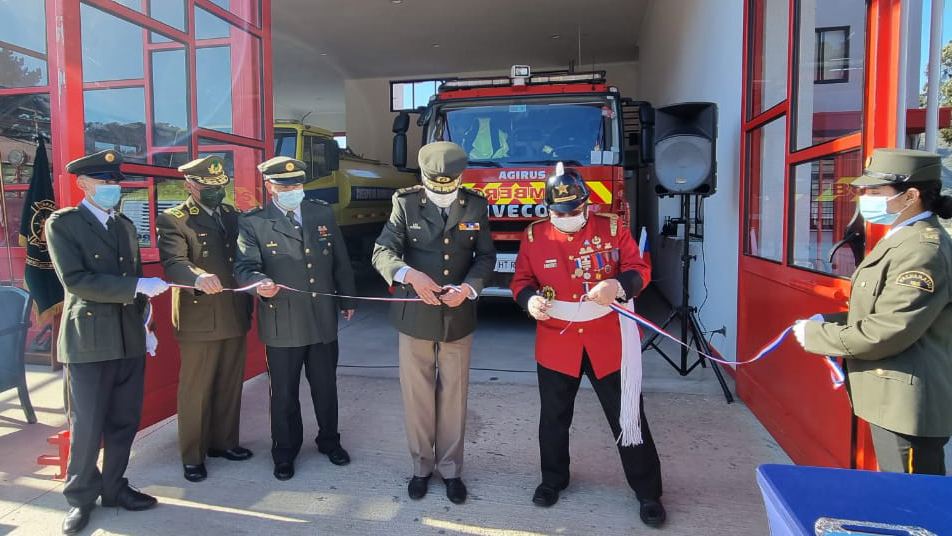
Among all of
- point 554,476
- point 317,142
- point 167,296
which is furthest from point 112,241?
point 317,142

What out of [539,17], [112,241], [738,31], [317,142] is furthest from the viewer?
[539,17]

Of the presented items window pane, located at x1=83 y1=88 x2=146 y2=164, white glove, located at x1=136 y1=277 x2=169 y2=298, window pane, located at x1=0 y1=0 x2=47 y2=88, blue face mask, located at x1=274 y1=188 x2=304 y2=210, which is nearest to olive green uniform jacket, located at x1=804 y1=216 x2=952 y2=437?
blue face mask, located at x1=274 y1=188 x2=304 y2=210

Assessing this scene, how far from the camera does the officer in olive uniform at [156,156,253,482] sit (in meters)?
2.90

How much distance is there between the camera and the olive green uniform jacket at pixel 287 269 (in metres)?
2.93

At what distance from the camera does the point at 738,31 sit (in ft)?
14.9

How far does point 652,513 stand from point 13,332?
3.72 meters

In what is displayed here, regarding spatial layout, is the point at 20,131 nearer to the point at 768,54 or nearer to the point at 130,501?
the point at 130,501

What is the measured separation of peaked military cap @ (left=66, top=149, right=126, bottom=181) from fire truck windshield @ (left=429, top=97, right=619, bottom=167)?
145 inches

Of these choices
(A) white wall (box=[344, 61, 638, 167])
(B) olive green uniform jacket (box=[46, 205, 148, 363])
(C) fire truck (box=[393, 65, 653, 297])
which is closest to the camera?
(B) olive green uniform jacket (box=[46, 205, 148, 363])

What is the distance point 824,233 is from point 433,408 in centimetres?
210

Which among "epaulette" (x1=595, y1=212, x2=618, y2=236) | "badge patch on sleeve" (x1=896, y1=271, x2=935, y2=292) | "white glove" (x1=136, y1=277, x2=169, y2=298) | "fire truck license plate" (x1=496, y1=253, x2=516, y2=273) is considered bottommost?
"fire truck license plate" (x1=496, y1=253, x2=516, y2=273)

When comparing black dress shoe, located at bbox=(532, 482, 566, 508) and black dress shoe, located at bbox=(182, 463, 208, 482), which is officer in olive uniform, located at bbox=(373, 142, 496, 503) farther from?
black dress shoe, located at bbox=(182, 463, 208, 482)

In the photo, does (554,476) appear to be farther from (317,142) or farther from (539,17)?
(539,17)

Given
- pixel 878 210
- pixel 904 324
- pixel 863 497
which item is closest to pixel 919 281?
pixel 904 324
